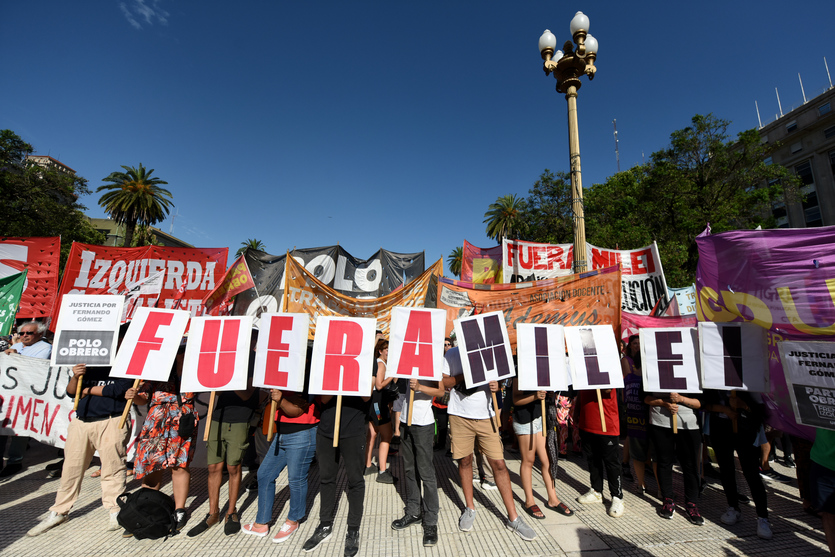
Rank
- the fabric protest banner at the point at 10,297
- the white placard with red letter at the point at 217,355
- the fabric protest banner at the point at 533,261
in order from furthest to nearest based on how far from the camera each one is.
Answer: the fabric protest banner at the point at 533,261, the fabric protest banner at the point at 10,297, the white placard with red letter at the point at 217,355

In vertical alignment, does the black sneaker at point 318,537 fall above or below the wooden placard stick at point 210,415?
below

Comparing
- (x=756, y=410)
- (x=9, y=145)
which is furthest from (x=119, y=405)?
(x=9, y=145)

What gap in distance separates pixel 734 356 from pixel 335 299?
6.21 meters

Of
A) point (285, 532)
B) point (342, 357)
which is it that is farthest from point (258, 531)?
point (342, 357)

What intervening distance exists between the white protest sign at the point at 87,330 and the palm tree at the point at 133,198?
34.7m

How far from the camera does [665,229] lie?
17.6m

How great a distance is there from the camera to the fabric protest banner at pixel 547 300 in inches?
231

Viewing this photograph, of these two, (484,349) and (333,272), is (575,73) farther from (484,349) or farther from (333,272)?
(333,272)

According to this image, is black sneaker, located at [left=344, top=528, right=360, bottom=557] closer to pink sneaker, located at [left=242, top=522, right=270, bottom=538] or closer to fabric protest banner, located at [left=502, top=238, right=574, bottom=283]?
pink sneaker, located at [left=242, top=522, right=270, bottom=538]

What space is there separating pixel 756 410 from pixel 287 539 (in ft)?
17.6

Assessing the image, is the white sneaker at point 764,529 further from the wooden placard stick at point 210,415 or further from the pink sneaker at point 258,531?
the wooden placard stick at point 210,415

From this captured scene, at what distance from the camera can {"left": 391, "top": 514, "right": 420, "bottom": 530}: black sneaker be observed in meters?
4.03

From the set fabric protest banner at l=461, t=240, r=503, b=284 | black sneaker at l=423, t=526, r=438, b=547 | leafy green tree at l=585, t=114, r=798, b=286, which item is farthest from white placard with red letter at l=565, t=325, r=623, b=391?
leafy green tree at l=585, t=114, r=798, b=286

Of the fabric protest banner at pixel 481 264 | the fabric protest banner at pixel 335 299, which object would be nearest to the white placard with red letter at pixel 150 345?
the fabric protest banner at pixel 335 299
